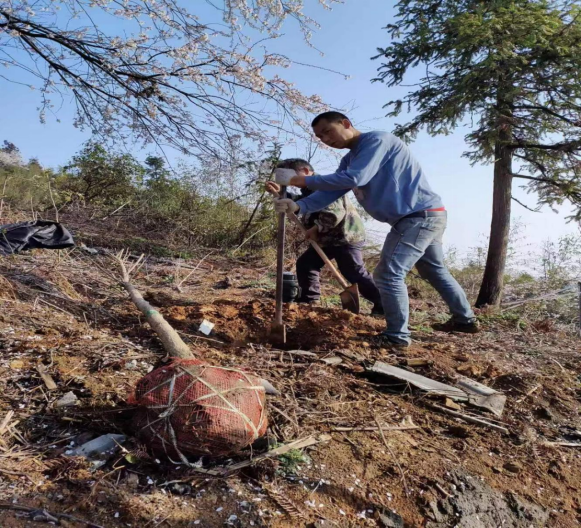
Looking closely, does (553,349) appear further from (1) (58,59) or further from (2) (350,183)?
(1) (58,59)

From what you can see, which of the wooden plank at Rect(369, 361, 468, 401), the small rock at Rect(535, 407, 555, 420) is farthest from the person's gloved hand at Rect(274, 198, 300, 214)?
the small rock at Rect(535, 407, 555, 420)

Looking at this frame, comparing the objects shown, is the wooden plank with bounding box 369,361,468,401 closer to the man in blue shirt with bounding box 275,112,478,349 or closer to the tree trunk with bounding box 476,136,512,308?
the man in blue shirt with bounding box 275,112,478,349

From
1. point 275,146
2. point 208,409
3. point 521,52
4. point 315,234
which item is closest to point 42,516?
point 208,409

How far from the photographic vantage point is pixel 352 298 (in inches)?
184

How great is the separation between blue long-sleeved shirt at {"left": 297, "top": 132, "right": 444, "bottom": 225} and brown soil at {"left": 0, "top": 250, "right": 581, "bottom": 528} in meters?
1.10

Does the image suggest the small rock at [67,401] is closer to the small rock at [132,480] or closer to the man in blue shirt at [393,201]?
the small rock at [132,480]

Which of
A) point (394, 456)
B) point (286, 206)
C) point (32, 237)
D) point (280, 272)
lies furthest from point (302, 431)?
point (32, 237)

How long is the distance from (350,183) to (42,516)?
2595 millimetres

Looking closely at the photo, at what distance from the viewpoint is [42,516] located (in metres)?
1.41

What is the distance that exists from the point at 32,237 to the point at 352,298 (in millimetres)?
4091

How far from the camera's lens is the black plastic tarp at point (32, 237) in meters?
5.15

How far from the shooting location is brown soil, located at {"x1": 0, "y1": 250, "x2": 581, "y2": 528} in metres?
1.60

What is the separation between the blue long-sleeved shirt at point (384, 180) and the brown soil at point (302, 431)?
1096 millimetres

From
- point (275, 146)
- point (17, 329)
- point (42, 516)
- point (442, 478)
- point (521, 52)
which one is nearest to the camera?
point (42, 516)
